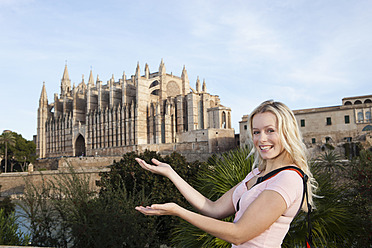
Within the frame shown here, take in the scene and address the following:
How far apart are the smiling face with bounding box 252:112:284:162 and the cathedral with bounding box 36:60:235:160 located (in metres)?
30.3

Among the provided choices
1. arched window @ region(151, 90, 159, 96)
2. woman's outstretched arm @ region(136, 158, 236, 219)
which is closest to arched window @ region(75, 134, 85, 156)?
arched window @ region(151, 90, 159, 96)

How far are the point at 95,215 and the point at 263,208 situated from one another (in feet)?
16.9

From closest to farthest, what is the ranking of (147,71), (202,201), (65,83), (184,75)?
(202,201), (147,71), (184,75), (65,83)

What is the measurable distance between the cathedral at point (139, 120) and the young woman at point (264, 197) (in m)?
30.2

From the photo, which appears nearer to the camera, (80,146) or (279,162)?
(279,162)

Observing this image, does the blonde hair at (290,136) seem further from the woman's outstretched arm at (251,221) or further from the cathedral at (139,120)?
the cathedral at (139,120)

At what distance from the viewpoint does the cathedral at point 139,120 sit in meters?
35.4

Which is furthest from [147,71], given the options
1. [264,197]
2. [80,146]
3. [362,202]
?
[264,197]

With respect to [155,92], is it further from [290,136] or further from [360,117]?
[290,136]

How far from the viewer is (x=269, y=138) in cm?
159

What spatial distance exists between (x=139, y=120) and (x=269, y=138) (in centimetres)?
3940

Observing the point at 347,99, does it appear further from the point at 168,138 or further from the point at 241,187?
the point at 241,187

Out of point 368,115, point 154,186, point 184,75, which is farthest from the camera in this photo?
point 184,75

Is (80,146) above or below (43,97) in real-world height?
below
